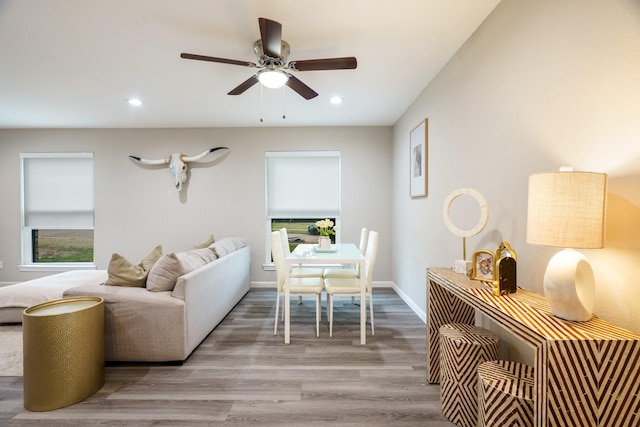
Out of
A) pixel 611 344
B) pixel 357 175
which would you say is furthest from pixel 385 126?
pixel 611 344

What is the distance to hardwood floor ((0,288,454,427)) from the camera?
1.78 metres

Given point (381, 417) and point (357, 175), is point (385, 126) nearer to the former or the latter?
point (357, 175)

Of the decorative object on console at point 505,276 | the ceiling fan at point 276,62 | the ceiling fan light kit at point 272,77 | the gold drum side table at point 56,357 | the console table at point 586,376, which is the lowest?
the gold drum side table at point 56,357

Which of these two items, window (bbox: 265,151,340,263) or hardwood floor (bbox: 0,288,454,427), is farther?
window (bbox: 265,151,340,263)

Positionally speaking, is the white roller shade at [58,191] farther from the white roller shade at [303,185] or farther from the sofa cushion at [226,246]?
the white roller shade at [303,185]

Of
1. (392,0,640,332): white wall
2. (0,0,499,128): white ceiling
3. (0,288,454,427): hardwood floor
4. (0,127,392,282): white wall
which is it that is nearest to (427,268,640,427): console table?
(392,0,640,332): white wall

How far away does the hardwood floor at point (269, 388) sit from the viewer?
1777mm

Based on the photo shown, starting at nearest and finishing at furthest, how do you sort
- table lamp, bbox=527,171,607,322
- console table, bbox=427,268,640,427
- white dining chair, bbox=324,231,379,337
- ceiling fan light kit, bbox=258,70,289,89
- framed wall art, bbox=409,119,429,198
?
1. console table, bbox=427,268,640,427
2. table lamp, bbox=527,171,607,322
3. ceiling fan light kit, bbox=258,70,289,89
4. white dining chair, bbox=324,231,379,337
5. framed wall art, bbox=409,119,429,198

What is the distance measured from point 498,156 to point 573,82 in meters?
0.62

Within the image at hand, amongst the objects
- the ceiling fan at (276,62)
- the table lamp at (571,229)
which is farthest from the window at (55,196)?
the table lamp at (571,229)

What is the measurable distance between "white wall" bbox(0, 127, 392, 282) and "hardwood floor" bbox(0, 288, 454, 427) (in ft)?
7.02

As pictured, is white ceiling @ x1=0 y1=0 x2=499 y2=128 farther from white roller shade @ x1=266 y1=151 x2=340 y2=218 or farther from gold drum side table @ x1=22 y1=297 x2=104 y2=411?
gold drum side table @ x1=22 y1=297 x2=104 y2=411

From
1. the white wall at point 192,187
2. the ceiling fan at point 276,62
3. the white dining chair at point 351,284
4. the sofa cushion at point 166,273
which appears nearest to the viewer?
the ceiling fan at point 276,62

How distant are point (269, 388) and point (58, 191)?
16.7ft
